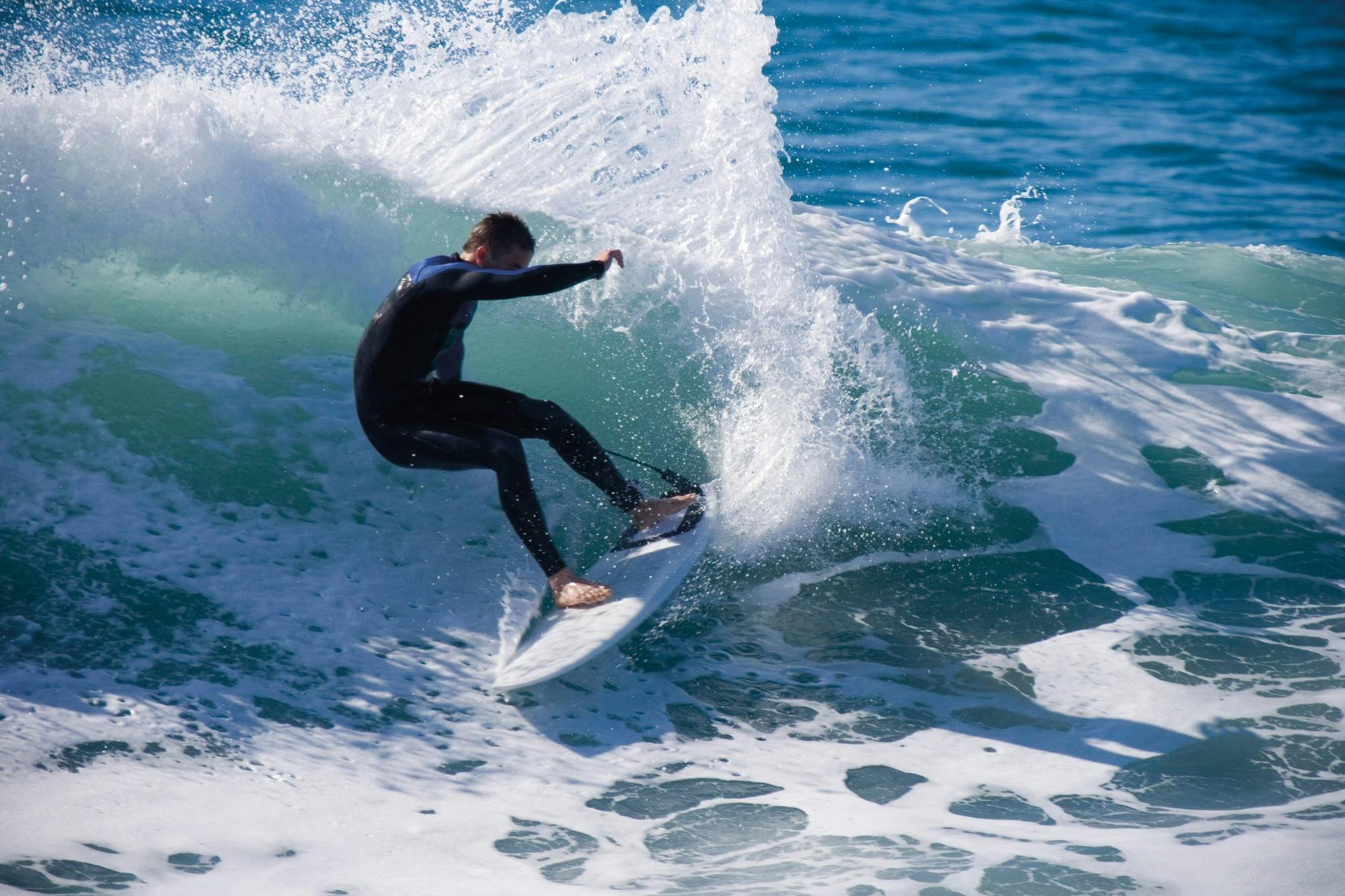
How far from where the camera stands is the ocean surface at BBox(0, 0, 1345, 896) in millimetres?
3127

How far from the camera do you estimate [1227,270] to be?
9117mm

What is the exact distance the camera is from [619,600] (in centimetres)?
376

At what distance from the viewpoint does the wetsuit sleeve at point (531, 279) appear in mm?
3330

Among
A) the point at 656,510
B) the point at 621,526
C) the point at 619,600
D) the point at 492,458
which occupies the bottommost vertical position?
the point at 619,600

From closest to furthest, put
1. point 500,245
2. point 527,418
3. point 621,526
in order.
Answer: point 500,245
point 527,418
point 621,526

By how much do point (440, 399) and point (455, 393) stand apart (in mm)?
64

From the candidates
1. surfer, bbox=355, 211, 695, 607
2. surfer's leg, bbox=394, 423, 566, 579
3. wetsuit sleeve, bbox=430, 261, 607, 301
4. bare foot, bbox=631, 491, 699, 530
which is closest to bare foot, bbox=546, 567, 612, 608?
surfer, bbox=355, 211, 695, 607

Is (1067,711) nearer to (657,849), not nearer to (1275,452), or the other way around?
(657,849)

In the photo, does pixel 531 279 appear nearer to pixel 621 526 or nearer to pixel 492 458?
pixel 492 458

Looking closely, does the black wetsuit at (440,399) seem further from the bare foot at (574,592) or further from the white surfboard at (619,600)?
the white surfboard at (619,600)

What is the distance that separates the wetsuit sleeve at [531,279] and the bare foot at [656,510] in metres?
1.10

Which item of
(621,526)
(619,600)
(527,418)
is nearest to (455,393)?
(527,418)

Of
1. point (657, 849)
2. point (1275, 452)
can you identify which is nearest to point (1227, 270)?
point (1275, 452)

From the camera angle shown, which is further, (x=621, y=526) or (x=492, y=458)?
(x=621, y=526)
